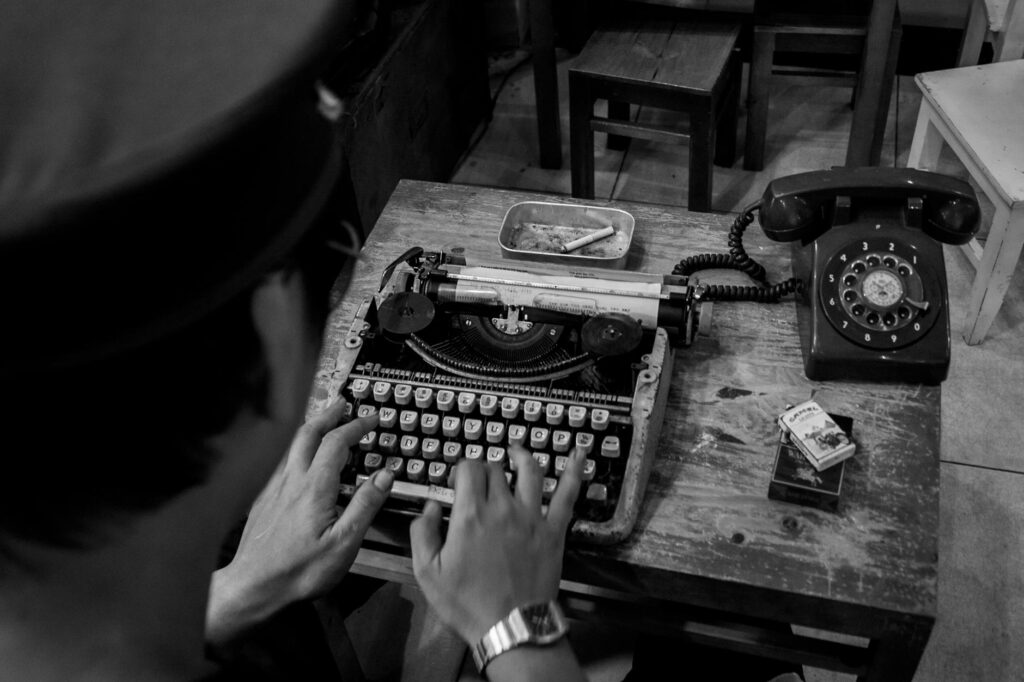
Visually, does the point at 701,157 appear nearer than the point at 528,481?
No

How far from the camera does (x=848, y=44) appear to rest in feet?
8.63

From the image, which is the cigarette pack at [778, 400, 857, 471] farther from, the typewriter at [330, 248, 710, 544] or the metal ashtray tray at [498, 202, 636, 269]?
the metal ashtray tray at [498, 202, 636, 269]

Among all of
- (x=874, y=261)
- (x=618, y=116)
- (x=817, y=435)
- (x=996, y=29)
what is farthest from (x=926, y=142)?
(x=817, y=435)

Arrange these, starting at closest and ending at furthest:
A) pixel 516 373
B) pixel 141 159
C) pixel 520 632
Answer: pixel 141 159
pixel 520 632
pixel 516 373

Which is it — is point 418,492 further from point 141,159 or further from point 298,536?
point 141,159

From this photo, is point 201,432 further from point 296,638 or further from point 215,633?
point 296,638

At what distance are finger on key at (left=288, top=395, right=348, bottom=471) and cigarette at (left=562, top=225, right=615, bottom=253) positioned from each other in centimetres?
56

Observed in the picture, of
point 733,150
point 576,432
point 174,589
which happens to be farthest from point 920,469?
point 733,150

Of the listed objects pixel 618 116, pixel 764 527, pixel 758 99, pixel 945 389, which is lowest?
pixel 945 389

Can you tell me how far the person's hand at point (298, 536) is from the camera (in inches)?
41.2

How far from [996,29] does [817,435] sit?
1.79m

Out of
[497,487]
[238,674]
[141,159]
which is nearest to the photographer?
[141,159]

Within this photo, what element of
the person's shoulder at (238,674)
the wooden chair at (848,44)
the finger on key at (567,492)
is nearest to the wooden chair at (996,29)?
the wooden chair at (848,44)

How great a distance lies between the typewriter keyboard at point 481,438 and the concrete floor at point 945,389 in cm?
73
